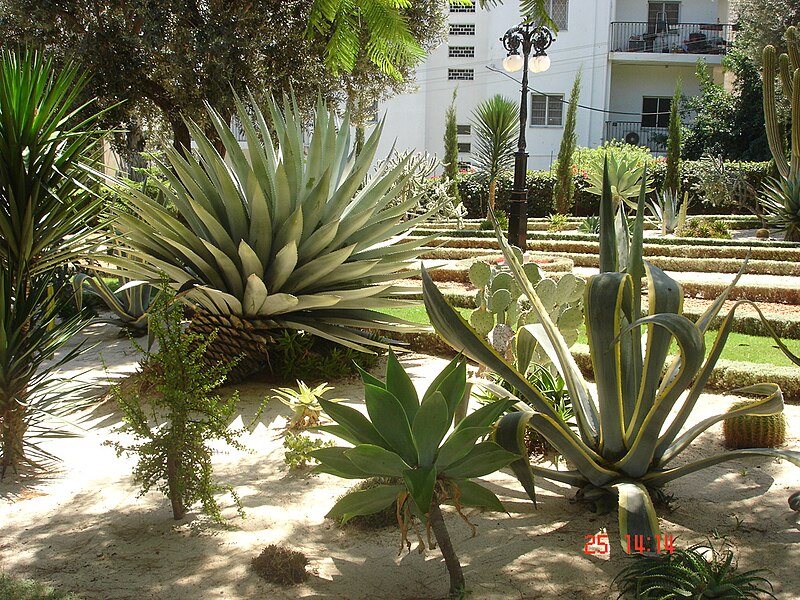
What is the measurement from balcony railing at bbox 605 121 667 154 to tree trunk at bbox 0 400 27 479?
28.3m

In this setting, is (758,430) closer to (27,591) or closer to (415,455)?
(415,455)

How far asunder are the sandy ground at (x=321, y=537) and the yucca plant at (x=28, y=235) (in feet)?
1.42

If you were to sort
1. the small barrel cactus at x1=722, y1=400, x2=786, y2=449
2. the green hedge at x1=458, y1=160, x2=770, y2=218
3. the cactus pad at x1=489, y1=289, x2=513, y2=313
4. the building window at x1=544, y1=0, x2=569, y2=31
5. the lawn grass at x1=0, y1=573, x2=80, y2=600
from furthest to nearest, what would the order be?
the building window at x1=544, y1=0, x2=569, y2=31, the green hedge at x1=458, y1=160, x2=770, y2=218, the cactus pad at x1=489, y1=289, x2=513, y2=313, the small barrel cactus at x1=722, y1=400, x2=786, y2=449, the lawn grass at x1=0, y1=573, x2=80, y2=600

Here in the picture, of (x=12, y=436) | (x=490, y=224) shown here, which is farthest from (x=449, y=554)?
(x=490, y=224)

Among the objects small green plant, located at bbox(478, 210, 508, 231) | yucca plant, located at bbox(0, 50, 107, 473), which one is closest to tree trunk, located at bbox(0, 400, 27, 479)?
yucca plant, located at bbox(0, 50, 107, 473)

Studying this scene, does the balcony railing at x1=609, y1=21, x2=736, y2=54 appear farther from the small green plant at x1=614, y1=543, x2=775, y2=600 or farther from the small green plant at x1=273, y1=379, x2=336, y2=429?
the small green plant at x1=614, y1=543, x2=775, y2=600

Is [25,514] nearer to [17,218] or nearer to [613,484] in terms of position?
[17,218]

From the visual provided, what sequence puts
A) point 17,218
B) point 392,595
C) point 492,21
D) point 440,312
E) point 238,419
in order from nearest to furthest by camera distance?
point 392,595
point 440,312
point 17,218
point 238,419
point 492,21

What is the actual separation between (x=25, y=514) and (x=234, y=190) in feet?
8.22

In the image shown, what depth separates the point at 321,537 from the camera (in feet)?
10.5

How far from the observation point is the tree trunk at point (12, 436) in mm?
3668

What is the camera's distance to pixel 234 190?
5109 mm

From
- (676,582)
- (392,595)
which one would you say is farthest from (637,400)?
(392,595)

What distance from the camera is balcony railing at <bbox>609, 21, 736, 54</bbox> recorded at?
29.1 meters
